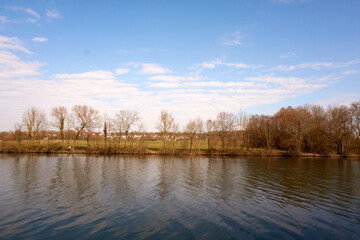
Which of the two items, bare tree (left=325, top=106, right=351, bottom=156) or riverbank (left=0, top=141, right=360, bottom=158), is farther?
bare tree (left=325, top=106, right=351, bottom=156)

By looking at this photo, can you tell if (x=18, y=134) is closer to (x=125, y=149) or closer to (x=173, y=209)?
(x=125, y=149)

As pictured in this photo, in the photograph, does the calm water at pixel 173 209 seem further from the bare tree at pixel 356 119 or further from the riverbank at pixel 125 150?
→ the bare tree at pixel 356 119

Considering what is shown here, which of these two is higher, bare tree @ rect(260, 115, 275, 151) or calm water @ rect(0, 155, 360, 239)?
bare tree @ rect(260, 115, 275, 151)

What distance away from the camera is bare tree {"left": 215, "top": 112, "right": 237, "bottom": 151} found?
194 ft

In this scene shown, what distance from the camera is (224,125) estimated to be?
6097 centimetres

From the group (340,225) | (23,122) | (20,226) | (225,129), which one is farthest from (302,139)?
(23,122)

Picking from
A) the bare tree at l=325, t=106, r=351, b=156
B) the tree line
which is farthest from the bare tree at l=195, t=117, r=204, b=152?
the bare tree at l=325, t=106, r=351, b=156

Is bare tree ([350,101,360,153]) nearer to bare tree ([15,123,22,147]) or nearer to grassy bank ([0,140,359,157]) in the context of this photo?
grassy bank ([0,140,359,157])

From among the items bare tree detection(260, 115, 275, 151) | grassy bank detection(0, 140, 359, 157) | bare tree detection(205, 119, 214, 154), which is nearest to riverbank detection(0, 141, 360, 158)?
grassy bank detection(0, 140, 359, 157)

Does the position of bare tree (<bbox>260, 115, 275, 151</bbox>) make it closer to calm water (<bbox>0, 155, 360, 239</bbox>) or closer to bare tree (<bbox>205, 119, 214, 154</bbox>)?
bare tree (<bbox>205, 119, 214, 154</bbox>)

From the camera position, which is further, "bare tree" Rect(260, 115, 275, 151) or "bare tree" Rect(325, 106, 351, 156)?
"bare tree" Rect(260, 115, 275, 151)

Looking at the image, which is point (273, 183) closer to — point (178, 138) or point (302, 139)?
point (178, 138)

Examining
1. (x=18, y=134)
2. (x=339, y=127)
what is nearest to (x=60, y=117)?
(x=18, y=134)

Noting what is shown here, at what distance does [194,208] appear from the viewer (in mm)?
13055
